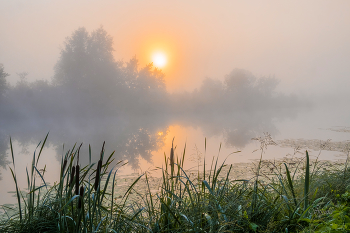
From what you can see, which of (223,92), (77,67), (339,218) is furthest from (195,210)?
(223,92)

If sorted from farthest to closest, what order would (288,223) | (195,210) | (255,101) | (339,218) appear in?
1. (255,101)
2. (288,223)
3. (195,210)
4. (339,218)

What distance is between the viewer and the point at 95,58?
2655cm

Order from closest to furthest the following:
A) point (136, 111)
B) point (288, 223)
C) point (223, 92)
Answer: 1. point (288, 223)
2. point (136, 111)
3. point (223, 92)

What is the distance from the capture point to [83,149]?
367 inches

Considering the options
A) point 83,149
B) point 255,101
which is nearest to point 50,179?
point 83,149

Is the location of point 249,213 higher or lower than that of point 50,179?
higher

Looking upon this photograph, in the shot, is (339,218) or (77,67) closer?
(339,218)

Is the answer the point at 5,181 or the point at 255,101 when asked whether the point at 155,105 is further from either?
the point at 5,181

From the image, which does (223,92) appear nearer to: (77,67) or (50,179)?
Result: (77,67)

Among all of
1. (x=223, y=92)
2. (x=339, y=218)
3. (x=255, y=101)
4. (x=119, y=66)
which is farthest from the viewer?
(x=255, y=101)

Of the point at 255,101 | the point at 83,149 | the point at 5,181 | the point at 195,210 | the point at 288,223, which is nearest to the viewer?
the point at 195,210

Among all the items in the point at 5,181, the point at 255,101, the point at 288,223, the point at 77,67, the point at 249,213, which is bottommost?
the point at 5,181

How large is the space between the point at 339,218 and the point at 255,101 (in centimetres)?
4512

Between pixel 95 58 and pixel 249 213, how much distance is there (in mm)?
27585
